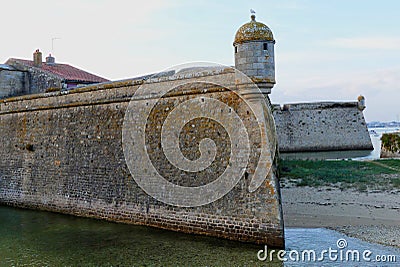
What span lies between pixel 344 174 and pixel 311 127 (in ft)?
47.9

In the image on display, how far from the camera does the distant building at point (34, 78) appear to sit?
655 inches

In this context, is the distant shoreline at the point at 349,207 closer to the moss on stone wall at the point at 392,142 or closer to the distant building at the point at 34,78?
the moss on stone wall at the point at 392,142

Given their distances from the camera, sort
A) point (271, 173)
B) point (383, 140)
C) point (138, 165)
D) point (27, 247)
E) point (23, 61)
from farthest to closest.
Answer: point (383, 140) → point (23, 61) → point (138, 165) → point (27, 247) → point (271, 173)

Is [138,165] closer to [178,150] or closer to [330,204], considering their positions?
[178,150]

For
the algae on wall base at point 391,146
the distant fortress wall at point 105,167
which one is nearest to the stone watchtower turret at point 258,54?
the distant fortress wall at point 105,167

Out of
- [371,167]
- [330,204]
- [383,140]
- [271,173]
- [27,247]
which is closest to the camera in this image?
[271,173]

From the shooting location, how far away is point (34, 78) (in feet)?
56.3

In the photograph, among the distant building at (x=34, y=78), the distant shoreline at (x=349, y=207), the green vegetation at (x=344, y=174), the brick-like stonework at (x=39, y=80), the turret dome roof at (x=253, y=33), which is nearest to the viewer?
the turret dome roof at (x=253, y=33)

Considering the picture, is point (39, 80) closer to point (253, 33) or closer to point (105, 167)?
point (105, 167)

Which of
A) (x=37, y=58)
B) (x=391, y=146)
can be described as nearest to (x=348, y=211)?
(x=391, y=146)

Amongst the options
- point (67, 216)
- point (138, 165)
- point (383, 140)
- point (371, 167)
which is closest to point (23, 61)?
point (67, 216)

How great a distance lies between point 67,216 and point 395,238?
8400 mm

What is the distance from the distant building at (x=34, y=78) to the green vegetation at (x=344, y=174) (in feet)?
30.9

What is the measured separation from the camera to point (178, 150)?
948 centimetres
